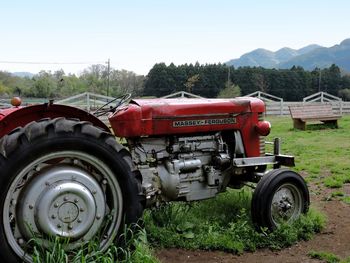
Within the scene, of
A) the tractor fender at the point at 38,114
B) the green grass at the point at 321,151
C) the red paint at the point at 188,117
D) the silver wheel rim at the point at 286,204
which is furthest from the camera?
the green grass at the point at 321,151

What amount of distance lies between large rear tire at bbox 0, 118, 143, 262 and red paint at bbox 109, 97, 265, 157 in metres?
0.78

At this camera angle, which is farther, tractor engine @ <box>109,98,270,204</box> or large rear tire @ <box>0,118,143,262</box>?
tractor engine @ <box>109,98,270,204</box>

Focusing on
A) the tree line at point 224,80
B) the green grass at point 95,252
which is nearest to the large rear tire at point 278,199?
the green grass at point 95,252

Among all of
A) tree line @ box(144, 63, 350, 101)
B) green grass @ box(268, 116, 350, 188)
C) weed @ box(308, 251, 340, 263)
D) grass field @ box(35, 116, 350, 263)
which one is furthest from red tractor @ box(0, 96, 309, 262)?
tree line @ box(144, 63, 350, 101)

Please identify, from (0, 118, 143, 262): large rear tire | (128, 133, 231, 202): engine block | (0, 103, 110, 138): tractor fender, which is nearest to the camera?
(0, 118, 143, 262): large rear tire

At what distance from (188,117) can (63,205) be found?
1.77 meters

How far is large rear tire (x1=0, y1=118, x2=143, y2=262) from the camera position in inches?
125

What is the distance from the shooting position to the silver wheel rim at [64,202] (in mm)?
3275

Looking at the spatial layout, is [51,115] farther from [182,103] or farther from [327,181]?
[327,181]

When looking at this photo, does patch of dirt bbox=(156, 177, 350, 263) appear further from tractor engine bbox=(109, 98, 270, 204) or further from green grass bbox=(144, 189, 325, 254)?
tractor engine bbox=(109, 98, 270, 204)

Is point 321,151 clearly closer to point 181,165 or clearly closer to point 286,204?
point 286,204

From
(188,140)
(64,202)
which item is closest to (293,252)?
(188,140)

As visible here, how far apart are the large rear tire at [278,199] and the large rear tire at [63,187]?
1.54 meters

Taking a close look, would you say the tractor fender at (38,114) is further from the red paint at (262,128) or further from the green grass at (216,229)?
the red paint at (262,128)
